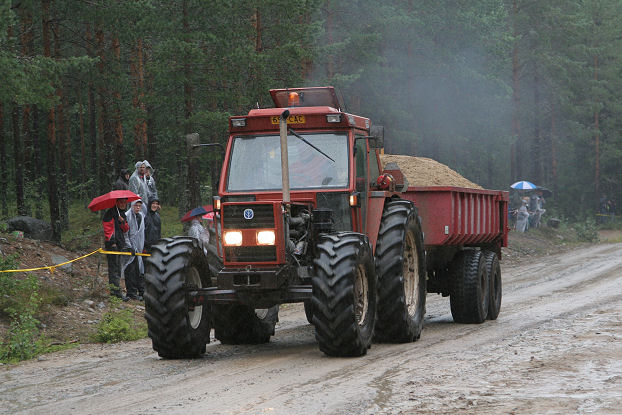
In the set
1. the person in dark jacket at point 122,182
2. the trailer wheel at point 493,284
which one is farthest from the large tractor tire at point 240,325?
the person in dark jacket at point 122,182

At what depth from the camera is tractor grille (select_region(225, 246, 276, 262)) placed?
9383mm

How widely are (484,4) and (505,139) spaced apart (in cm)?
876

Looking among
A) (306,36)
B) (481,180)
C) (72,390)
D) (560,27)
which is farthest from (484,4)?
(72,390)

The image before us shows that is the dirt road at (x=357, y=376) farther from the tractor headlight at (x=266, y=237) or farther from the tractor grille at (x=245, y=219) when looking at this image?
the tractor grille at (x=245, y=219)

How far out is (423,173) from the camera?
734 inches

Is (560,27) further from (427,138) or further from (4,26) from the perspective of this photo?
(4,26)

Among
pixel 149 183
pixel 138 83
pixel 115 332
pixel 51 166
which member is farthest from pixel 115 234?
pixel 138 83

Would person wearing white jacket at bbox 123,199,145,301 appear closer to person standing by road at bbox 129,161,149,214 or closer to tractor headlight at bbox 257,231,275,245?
person standing by road at bbox 129,161,149,214

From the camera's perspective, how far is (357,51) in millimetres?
39656

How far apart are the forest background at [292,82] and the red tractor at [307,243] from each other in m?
6.43

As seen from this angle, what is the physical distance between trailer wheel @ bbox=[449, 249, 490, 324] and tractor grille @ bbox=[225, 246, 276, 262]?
4.62m

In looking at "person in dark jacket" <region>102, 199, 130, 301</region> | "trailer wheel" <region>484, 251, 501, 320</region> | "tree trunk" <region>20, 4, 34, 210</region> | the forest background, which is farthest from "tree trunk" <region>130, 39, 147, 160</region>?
"trailer wheel" <region>484, 251, 501, 320</region>

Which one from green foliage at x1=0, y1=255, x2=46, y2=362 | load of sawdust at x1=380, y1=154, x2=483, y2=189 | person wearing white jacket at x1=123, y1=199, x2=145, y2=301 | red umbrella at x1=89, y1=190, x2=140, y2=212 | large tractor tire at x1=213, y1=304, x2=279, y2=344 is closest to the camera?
green foliage at x1=0, y1=255, x2=46, y2=362

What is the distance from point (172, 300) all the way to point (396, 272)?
262 centimetres
